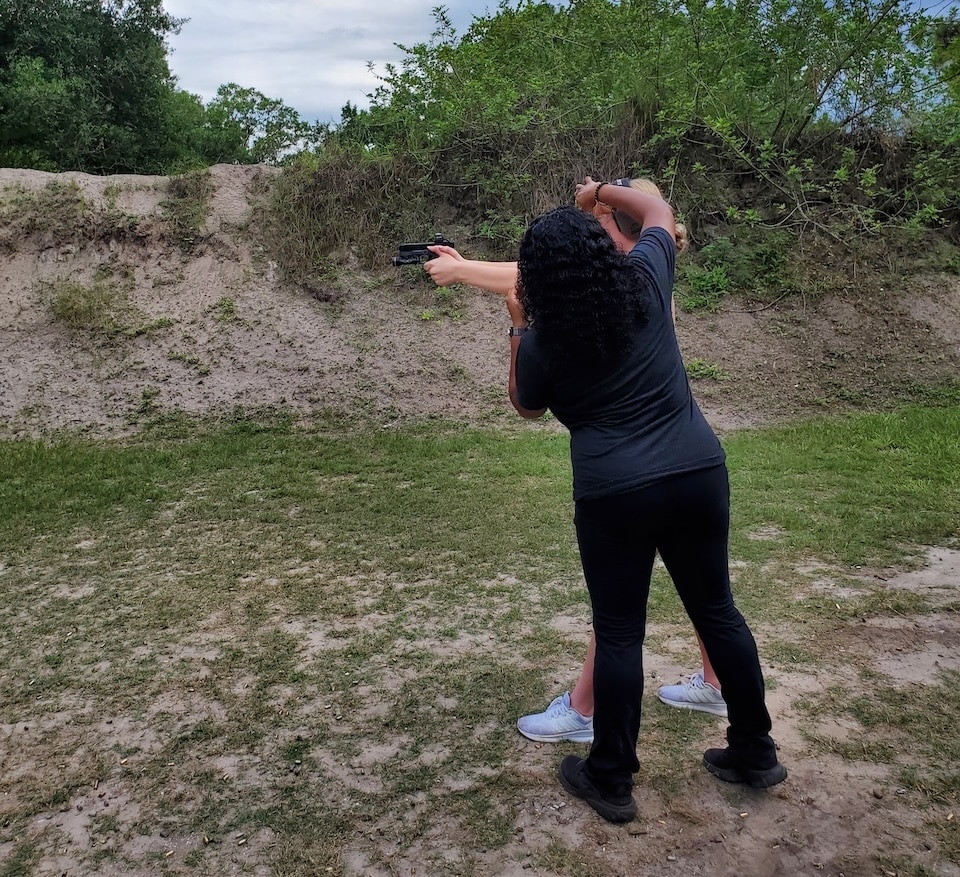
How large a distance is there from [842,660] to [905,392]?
24.2ft

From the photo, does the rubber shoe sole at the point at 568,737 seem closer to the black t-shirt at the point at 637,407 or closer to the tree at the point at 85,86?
the black t-shirt at the point at 637,407

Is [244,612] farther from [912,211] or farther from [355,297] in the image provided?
[912,211]

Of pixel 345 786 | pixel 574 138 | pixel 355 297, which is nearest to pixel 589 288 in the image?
pixel 345 786

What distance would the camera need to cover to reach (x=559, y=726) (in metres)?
2.94

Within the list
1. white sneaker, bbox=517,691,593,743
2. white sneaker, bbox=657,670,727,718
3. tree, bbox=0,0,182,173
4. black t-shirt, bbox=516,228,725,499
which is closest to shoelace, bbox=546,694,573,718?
white sneaker, bbox=517,691,593,743

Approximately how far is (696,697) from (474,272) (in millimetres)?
1849

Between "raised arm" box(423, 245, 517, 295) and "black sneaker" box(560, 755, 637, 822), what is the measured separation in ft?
5.21

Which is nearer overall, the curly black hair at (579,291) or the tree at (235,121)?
the curly black hair at (579,291)

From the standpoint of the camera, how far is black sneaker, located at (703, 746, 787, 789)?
2555 mm

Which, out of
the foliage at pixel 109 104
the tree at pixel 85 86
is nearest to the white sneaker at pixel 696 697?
the foliage at pixel 109 104

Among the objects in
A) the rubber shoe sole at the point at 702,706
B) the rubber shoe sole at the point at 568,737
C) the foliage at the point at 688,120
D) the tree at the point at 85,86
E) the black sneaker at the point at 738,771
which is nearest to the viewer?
the black sneaker at the point at 738,771

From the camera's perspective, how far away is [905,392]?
31.9ft

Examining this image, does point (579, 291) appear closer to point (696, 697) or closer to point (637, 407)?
point (637, 407)

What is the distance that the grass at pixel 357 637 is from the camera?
2.60 metres
